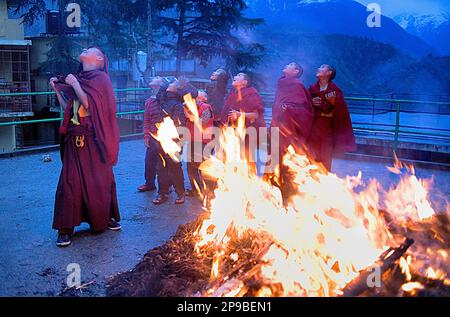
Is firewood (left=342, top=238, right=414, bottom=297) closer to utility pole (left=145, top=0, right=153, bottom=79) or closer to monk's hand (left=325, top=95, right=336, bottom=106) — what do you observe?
monk's hand (left=325, top=95, right=336, bottom=106)

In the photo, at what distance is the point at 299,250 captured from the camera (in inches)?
156

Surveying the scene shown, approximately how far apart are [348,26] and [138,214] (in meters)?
21.4

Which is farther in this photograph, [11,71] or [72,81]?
[11,71]

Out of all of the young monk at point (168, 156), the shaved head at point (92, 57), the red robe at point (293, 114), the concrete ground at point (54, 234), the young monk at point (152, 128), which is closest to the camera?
the concrete ground at point (54, 234)

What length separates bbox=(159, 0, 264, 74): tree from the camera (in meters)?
23.1

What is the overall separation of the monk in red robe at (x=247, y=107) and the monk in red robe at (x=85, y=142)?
6.71 ft

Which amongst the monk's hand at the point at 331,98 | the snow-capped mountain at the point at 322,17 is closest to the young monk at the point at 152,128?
the monk's hand at the point at 331,98

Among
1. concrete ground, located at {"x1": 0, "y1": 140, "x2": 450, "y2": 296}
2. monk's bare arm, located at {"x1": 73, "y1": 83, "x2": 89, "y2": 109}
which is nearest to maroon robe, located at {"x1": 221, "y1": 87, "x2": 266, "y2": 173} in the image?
concrete ground, located at {"x1": 0, "y1": 140, "x2": 450, "y2": 296}

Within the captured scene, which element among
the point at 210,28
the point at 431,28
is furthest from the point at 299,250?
the point at 210,28

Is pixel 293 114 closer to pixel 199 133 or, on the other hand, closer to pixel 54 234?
pixel 199 133

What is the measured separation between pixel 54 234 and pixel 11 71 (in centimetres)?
1823

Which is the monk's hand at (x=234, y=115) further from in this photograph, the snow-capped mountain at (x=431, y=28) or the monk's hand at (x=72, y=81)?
the snow-capped mountain at (x=431, y=28)

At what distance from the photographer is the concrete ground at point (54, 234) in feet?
14.3
